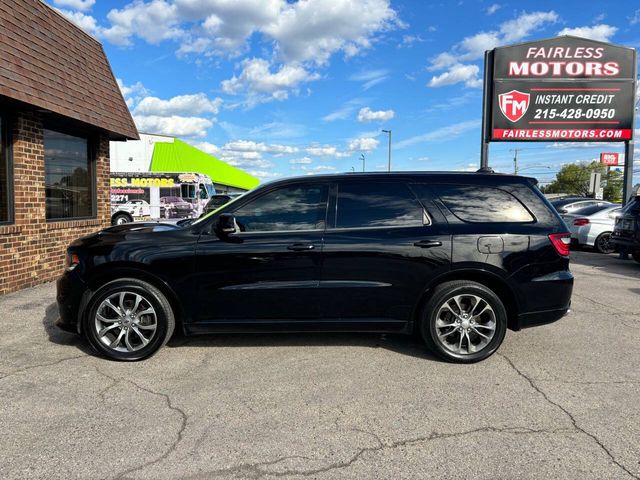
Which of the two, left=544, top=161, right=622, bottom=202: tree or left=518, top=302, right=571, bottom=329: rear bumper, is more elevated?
left=544, top=161, right=622, bottom=202: tree

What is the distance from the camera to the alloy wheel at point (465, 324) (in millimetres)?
4062

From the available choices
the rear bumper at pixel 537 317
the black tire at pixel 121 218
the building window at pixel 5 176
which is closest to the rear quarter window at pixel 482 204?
the rear bumper at pixel 537 317

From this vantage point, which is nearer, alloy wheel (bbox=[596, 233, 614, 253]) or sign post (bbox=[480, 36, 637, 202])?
alloy wheel (bbox=[596, 233, 614, 253])

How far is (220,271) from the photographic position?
403 centimetres

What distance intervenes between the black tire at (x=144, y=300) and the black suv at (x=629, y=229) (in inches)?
366

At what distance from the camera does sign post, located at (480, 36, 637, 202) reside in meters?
12.6

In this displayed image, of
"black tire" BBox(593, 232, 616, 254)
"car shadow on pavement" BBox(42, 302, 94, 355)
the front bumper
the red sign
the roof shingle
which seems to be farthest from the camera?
the red sign

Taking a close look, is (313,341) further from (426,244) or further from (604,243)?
(604,243)

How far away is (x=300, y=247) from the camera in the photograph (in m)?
4.01

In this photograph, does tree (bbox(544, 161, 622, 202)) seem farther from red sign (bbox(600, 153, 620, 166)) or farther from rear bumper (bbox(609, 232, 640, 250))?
rear bumper (bbox(609, 232, 640, 250))

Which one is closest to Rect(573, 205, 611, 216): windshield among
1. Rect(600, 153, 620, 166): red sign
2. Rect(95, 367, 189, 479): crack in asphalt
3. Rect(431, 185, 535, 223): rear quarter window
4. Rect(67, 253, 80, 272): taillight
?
Rect(431, 185, 535, 223): rear quarter window

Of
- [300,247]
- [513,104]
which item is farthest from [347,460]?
[513,104]

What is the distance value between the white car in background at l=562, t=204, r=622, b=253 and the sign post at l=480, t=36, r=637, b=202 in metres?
2.19

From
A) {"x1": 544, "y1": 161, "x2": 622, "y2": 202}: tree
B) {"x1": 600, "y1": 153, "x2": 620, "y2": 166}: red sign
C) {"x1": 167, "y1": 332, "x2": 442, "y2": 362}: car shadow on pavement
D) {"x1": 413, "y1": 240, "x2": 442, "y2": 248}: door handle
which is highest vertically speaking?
{"x1": 600, "y1": 153, "x2": 620, "y2": 166}: red sign
